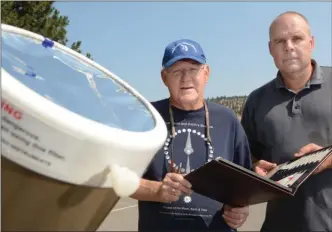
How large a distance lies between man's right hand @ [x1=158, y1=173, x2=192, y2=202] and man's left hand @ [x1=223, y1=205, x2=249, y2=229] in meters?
0.30

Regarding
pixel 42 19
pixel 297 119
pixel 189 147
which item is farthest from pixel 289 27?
pixel 42 19

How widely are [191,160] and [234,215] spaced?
24 centimetres

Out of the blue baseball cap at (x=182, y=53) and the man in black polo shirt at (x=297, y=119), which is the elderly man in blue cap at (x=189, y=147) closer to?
the blue baseball cap at (x=182, y=53)

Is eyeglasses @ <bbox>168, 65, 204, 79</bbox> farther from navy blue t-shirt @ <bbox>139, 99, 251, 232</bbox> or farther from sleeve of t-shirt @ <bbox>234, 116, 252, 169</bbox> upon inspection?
sleeve of t-shirt @ <bbox>234, 116, 252, 169</bbox>

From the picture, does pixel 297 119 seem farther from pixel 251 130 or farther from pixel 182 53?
pixel 182 53

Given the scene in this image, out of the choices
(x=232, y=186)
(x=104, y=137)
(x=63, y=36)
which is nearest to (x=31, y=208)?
(x=104, y=137)

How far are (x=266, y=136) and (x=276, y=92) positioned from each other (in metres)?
0.23

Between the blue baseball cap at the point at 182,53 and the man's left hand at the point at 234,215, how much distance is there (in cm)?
53

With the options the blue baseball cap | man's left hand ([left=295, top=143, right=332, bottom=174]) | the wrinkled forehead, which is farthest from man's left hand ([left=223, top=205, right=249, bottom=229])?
the wrinkled forehead

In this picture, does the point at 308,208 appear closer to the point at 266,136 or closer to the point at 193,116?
the point at 266,136

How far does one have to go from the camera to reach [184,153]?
162cm

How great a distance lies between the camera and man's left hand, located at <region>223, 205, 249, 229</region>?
1.58m

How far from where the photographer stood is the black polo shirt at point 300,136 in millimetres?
1959

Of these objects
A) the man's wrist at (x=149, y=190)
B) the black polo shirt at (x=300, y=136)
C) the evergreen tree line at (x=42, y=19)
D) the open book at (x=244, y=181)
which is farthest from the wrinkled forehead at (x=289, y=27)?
the evergreen tree line at (x=42, y=19)
